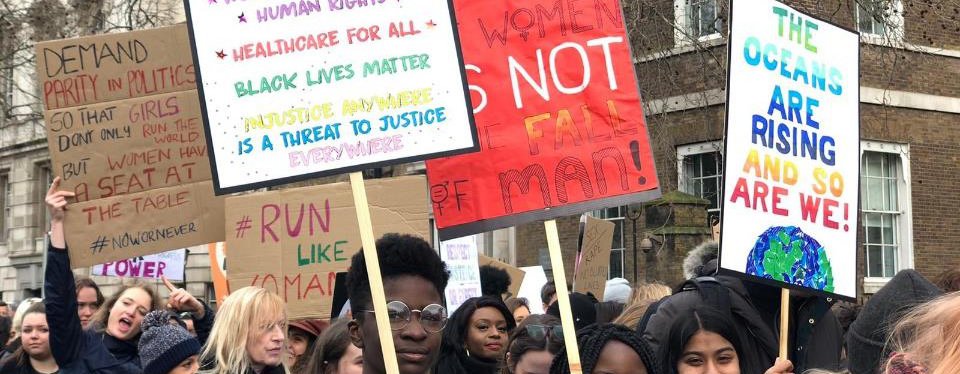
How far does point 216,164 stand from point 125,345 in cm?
282

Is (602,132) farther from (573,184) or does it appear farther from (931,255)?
(931,255)

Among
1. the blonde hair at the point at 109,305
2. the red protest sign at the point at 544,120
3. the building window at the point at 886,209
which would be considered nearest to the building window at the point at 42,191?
the building window at the point at 886,209

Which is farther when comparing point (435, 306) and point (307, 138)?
point (307, 138)

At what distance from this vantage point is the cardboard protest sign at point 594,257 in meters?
10.2

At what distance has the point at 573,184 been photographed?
5.21 m

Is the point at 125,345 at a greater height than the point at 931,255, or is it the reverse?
the point at 125,345

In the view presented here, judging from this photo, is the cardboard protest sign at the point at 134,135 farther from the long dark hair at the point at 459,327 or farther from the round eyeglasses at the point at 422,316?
the round eyeglasses at the point at 422,316

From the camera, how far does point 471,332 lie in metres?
6.68

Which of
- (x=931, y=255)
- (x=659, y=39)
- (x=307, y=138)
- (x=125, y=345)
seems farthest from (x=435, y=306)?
(x=931, y=255)

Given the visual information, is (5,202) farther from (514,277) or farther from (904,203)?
(514,277)

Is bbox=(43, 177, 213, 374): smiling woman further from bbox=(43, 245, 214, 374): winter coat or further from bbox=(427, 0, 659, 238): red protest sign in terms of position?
bbox=(427, 0, 659, 238): red protest sign

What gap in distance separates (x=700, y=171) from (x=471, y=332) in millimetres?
11703

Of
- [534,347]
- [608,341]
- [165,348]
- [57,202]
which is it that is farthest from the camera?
[57,202]

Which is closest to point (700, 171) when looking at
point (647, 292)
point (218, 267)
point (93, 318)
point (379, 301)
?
point (218, 267)
